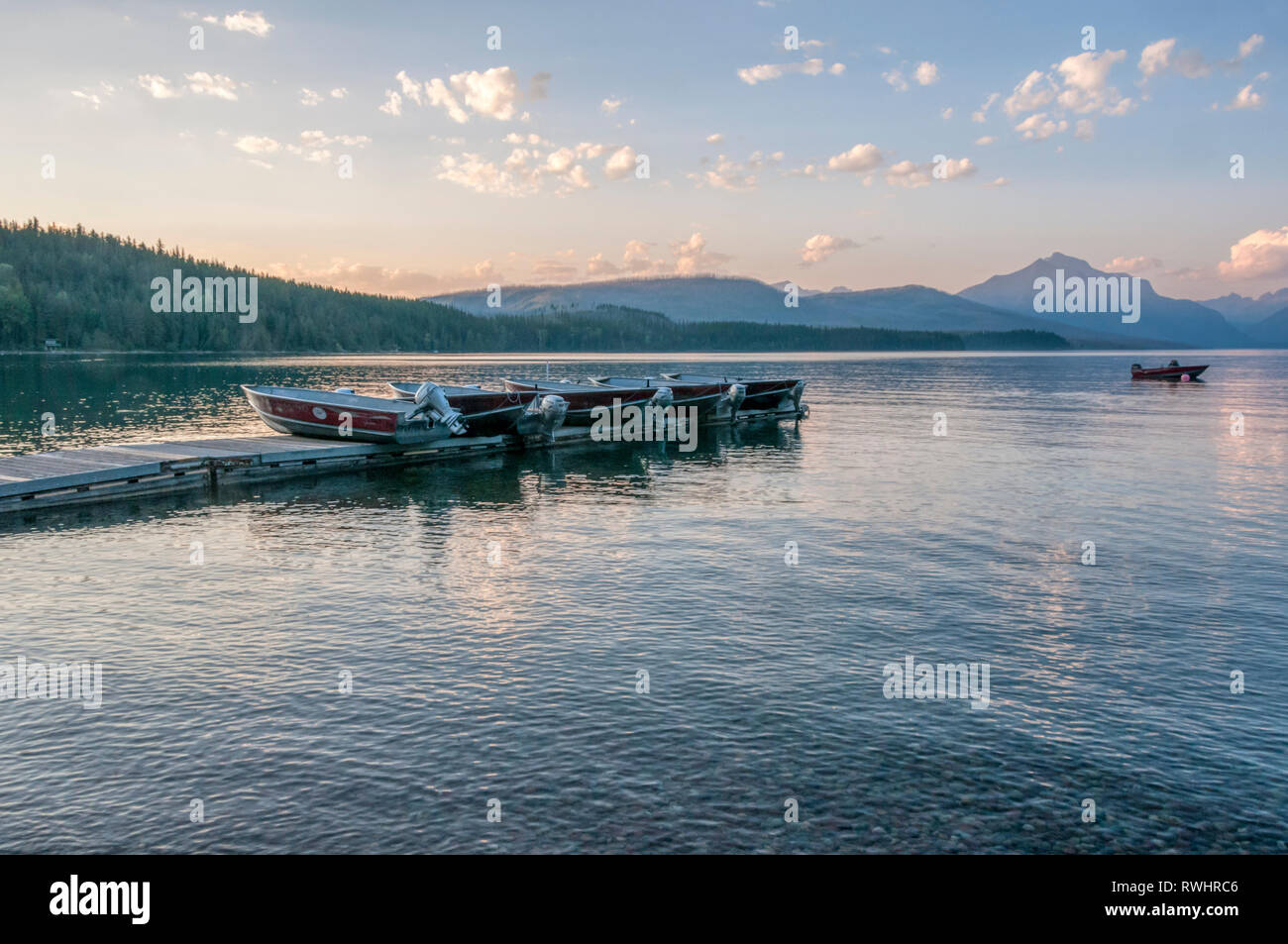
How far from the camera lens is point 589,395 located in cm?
5156

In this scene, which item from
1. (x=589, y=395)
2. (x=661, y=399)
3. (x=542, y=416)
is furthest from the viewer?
(x=661, y=399)

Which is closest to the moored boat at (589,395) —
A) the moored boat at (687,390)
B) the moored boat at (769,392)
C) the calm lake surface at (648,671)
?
the moored boat at (687,390)

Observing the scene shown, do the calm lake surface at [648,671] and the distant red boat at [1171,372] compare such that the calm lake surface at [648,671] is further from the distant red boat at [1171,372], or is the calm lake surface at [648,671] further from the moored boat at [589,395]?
the distant red boat at [1171,372]

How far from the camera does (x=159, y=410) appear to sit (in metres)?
62.0

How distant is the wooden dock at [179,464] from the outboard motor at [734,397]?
73.9 feet

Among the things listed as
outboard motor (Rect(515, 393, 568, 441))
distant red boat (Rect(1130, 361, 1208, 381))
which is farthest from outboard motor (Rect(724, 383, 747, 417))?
distant red boat (Rect(1130, 361, 1208, 381))

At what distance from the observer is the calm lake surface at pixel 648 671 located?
963 cm

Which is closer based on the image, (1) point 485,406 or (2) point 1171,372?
(1) point 485,406

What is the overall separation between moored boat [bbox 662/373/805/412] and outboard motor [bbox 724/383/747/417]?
3.77m

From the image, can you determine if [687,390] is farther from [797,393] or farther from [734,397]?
[797,393]

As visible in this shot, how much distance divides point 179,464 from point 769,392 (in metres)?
44.6

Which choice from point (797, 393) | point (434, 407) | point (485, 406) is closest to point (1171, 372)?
point (797, 393)
